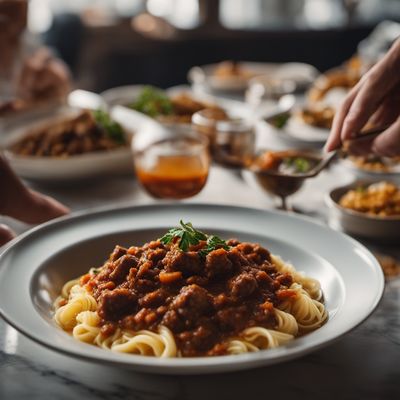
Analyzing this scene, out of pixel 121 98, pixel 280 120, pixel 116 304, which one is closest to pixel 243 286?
pixel 116 304

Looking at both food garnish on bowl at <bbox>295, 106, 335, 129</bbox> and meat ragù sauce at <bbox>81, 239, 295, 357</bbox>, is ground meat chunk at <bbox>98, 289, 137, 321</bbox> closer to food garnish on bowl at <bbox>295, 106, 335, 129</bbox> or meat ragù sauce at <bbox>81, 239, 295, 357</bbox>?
meat ragù sauce at <bbox>81, 239, 295, 357</bbox>

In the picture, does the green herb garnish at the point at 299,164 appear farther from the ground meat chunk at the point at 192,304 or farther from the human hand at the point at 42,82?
the human hand at the point at 42,82

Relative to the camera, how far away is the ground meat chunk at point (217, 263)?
1936mm

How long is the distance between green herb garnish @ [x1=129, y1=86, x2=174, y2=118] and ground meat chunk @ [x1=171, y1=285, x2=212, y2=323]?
251 cm

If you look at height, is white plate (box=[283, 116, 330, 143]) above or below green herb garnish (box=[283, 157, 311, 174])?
below

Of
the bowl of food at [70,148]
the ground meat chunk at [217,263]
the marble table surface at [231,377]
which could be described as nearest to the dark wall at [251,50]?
the bowl of food at [70,148]

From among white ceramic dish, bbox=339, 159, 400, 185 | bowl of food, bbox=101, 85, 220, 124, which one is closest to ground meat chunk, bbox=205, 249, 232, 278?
white ceramic dish, bbox=339, 159, 400, 185

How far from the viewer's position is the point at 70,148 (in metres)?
3.42

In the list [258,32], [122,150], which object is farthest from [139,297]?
[258,32]

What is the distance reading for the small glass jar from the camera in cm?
351

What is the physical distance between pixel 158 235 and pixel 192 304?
799 millimetres

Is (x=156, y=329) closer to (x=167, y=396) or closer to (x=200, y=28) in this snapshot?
(x=167, y=396)

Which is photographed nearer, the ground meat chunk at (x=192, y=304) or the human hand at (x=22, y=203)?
the ground meat chunk at (x=192, y=304)

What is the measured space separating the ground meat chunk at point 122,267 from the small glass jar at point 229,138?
1.58m
